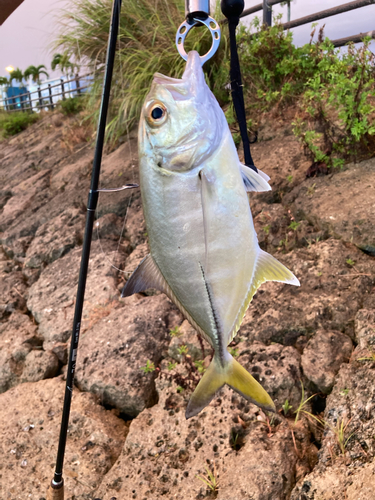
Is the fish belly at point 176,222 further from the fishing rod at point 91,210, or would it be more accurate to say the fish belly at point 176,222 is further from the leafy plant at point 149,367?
the leafy plant at point 149,367

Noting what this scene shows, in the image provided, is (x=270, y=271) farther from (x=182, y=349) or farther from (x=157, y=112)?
(x=182, y=349)

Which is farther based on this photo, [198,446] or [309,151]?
[309,151]

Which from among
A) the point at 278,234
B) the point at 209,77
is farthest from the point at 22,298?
the point at 209,77

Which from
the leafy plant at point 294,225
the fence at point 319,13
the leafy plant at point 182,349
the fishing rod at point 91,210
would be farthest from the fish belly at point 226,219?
the fence at point 319,13

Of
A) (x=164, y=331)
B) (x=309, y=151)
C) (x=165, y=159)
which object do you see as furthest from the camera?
(x=309, y=151)

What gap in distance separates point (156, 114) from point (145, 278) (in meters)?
0.43

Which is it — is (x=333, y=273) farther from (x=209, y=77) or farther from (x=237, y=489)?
(x=209, y=77)

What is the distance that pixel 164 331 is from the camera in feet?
10.2

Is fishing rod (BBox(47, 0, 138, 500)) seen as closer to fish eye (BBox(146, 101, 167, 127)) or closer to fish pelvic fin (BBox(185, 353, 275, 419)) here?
fish eye (BBox(146, 101, 167, 127))

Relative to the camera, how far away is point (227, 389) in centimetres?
246

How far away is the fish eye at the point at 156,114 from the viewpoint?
1028mm

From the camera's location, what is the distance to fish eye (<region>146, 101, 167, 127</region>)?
1028mm

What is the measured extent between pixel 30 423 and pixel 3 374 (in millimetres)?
781

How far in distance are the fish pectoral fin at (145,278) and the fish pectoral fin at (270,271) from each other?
0.86 feet
